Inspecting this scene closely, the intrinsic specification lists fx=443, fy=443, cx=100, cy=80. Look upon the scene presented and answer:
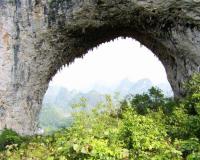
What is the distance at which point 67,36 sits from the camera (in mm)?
15805

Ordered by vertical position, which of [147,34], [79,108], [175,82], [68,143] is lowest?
[68,143]

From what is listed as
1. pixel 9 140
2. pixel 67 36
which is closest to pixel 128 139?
pixel 9 140

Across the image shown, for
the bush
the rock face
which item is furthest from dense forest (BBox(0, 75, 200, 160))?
the rock face

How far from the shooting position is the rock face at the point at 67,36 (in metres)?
14.2

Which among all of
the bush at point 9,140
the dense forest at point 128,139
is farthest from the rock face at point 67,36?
the dense forest at point 128,139

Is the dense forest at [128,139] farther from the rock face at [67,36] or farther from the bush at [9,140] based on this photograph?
the rock face at [67,36]

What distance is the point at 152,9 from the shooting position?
14000 millimetres

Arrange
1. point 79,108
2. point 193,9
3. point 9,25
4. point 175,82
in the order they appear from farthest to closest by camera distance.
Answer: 1. point 175,82
2. point 9,25
3. point 193,9
4. point 79,108

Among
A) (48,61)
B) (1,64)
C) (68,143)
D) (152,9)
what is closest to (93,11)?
(152,9)

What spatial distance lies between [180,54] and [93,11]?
11.2 ft

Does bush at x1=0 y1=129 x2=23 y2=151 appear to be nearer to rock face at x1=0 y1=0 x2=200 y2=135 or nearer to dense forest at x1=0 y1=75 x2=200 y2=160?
rock face at x1=0 y1=0 x2=200 y2=135

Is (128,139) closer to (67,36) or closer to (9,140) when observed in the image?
(9,140)

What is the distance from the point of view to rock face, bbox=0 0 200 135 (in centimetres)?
1421

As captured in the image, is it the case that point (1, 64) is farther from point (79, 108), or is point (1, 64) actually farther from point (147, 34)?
point (79, 108)
